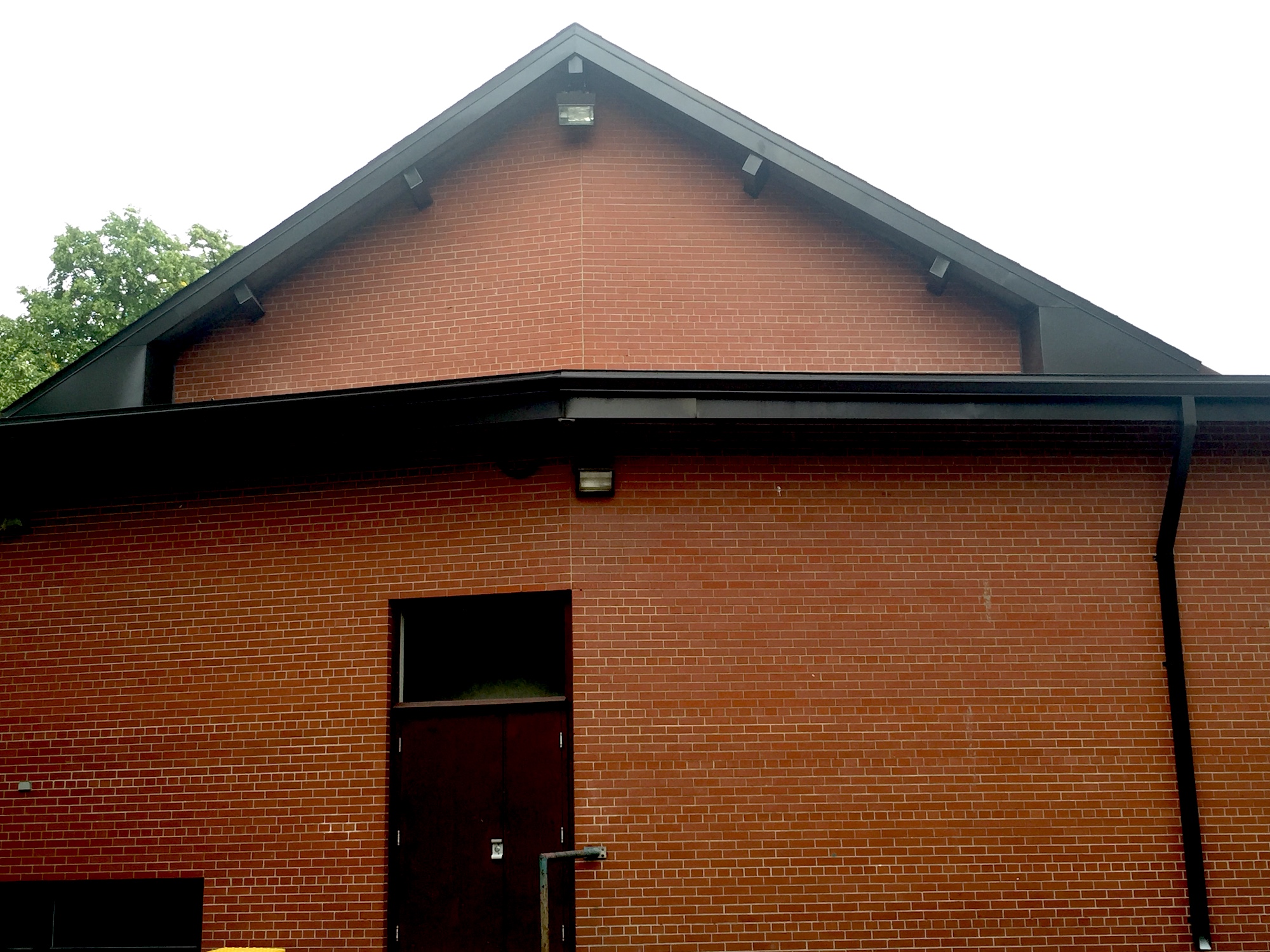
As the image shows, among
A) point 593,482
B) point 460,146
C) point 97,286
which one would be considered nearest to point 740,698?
point 593,482

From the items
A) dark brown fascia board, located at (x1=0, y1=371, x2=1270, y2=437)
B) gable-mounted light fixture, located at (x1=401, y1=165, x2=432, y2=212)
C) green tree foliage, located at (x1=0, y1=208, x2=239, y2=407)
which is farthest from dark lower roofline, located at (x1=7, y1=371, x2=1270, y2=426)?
green tree foliage, located at (x1=0, y1=208, x2=239, y2=407)

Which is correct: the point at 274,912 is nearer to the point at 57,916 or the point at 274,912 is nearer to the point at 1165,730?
the point at 57,916

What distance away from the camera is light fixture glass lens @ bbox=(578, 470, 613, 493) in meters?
7.05

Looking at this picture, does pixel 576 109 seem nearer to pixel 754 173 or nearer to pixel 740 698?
pixel 754 173

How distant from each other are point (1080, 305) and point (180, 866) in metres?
7.90

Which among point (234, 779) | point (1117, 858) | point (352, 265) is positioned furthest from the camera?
point (352, 265)

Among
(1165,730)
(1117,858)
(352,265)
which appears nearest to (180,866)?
(352,265)

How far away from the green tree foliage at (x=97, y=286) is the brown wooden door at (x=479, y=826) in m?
21.0

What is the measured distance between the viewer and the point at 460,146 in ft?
27.0

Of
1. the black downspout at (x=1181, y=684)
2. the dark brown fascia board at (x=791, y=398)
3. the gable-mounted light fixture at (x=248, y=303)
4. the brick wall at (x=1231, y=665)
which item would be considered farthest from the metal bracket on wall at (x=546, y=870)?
the gable-mounted light fixture at (x=248, y=303)

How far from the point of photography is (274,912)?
22.6ft

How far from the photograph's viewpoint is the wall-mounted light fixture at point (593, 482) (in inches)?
278

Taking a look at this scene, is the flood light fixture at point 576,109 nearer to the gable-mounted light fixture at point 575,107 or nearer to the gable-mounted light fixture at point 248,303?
the gable-mounted light fixture at point 575,107

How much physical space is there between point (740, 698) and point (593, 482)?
184cm
